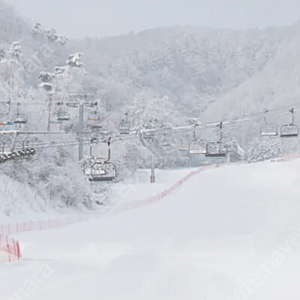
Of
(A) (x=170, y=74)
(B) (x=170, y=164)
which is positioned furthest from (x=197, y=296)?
(A) (x=170, y=74)

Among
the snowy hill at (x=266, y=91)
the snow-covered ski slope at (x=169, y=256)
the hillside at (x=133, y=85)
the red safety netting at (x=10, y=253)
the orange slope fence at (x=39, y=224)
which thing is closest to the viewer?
the snow-covered ski slope at (x=169, y=256)

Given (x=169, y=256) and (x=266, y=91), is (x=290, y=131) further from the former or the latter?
(x=266, y=91)

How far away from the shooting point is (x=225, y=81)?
12588cm

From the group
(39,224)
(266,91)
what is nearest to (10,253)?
(39,224)

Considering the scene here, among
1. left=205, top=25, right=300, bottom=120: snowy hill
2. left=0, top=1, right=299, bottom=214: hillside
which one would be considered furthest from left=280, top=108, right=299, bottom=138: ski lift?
left=205, top=25, right=300, bottom=120: snowy hill

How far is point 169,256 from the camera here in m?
18.0

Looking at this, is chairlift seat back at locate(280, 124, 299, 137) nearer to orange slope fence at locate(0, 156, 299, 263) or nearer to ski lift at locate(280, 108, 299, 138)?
ski lift at locate(280, 108, 299, 138)

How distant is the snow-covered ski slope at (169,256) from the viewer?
13.6 metres

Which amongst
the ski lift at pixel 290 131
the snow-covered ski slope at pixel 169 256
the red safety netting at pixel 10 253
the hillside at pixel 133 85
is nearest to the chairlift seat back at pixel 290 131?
the ski lift at pixel 290 131

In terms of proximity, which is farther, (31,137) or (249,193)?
(249,193)

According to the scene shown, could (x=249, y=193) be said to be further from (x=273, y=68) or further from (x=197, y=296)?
(x=273, y=68)

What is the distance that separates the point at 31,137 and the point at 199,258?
26060mm

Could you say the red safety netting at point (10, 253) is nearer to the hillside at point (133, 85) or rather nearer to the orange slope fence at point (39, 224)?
the orange slope fence at point (39, 224)

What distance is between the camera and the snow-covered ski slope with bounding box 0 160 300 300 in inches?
535
